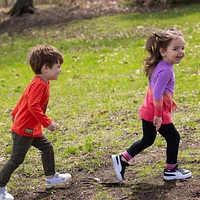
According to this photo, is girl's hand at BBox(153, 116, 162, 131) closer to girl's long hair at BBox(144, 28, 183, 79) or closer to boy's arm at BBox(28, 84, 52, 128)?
girl's long hair at BBox(144, 28, 183, 79)

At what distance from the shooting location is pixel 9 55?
1461 centimetres

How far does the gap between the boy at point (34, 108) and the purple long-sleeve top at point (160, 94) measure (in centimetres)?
87

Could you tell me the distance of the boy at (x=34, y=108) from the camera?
427cm

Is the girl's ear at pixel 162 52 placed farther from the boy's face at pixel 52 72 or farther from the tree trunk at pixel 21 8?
the tree trunk at pixel 21 8

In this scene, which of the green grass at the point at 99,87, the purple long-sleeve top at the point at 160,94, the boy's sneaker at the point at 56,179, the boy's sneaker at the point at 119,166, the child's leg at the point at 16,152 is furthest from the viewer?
the green grass at the point at 99,87

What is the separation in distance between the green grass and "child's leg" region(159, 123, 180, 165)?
414mm

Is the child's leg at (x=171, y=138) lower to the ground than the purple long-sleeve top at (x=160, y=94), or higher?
lower

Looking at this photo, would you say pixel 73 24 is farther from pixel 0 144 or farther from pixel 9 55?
pixel 0 144

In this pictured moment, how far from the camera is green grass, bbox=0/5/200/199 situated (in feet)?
19.1

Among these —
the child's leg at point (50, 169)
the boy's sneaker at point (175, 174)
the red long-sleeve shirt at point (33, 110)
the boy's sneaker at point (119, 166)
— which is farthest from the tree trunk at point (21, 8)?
the boy's sneaker at point (175, 174)

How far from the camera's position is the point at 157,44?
4.28 metres

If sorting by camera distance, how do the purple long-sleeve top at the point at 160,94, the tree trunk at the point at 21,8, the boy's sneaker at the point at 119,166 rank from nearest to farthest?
the purple long-sleeve top at the point at 160,94
the boy's sneaker at the point at 119,166
the tree trunk at the point at 21,8

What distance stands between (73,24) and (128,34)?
428 cm

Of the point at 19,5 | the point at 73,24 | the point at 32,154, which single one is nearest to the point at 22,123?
the point at 32,154
